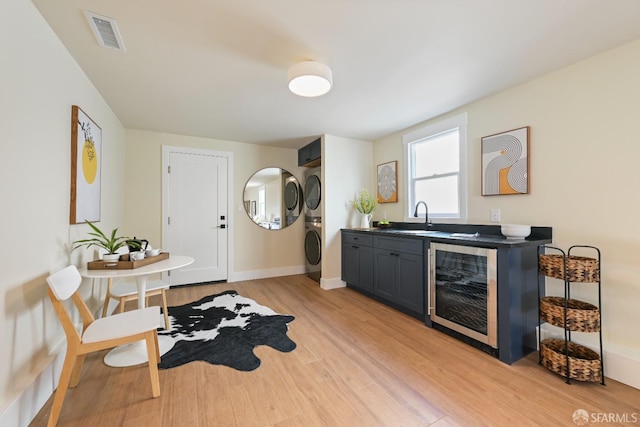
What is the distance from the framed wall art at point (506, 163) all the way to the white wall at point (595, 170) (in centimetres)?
6

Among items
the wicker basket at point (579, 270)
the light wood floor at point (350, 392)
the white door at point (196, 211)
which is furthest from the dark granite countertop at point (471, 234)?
the white door at point (196, 211)

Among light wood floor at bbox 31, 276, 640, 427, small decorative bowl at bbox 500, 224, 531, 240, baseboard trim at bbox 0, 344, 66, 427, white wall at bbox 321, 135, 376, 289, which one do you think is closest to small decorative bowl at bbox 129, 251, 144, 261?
baseboard trim at bbox 0, 344, 66, 427

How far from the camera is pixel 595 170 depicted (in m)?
1.94

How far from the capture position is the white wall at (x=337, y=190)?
3885 millimetres

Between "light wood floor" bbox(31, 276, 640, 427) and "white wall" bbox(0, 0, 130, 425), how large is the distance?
0.31 metres

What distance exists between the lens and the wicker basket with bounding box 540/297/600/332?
1721 mm

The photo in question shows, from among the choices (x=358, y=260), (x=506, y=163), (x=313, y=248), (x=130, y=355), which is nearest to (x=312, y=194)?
(x=313, y=248)

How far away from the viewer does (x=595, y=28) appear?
166cm

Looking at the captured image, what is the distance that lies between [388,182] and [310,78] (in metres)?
2.30

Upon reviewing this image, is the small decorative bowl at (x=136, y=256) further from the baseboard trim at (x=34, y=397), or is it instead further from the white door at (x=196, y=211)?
the white door at (x=196, y=211)

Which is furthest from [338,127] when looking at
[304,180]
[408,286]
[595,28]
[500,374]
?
[500,374]

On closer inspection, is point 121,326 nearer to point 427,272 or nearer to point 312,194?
point 427,272

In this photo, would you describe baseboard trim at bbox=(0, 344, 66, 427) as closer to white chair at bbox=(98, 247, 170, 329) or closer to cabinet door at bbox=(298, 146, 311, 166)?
white chair at bbox=(98, 247, 170, 329)

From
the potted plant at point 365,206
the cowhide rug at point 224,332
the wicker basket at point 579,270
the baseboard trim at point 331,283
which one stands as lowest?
the cowhide rug at point 224,332
